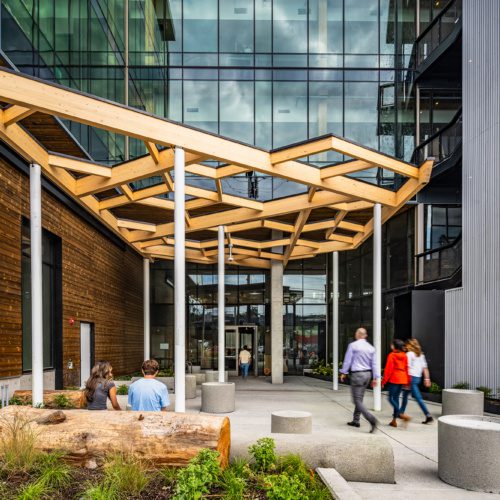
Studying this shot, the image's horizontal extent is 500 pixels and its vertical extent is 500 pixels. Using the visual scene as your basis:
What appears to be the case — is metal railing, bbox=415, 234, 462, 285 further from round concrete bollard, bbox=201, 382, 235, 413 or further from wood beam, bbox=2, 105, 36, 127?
wood beam, bbox=2, 105, 36, 127

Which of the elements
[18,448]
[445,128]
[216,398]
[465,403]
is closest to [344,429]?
[465,403]

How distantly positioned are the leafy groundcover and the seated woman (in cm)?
140

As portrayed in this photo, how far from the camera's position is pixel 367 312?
2488 cm

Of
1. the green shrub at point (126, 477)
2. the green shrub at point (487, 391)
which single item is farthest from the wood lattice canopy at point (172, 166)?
the green shrub at point (126, 477)

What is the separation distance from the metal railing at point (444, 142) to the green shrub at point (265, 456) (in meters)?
12.6

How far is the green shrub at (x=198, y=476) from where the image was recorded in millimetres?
5020

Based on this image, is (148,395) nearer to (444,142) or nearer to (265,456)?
(265,456)

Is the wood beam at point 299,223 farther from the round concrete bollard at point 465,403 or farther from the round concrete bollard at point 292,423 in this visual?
the round concrete bollard at point 292,423

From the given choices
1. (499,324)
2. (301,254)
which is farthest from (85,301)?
(499,324)

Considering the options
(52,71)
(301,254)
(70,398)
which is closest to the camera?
(70,398)

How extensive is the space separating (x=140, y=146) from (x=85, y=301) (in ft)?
29.4

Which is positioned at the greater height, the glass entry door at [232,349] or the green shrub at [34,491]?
the green shrub at [34,491]

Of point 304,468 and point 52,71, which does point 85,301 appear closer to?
point 52,71

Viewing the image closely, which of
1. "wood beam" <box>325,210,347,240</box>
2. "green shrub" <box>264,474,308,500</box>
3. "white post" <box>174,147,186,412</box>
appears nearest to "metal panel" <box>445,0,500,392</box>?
"wood beam" <box>325,210,347,240</box>
